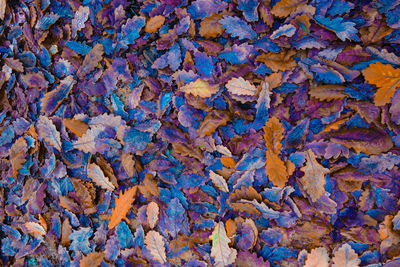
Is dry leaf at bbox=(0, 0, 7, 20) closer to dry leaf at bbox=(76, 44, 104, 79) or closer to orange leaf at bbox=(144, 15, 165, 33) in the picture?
dry leaf at bbox=(76, 44, 104, 79)

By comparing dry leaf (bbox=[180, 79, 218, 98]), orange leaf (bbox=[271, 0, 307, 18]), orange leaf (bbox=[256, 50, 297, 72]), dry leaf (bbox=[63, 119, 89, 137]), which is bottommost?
dry leaf (bbox=[63, 119, 89, 137])

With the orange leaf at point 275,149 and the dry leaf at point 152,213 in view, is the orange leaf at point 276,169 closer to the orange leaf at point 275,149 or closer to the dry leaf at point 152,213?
the orange leaf at point 275,149

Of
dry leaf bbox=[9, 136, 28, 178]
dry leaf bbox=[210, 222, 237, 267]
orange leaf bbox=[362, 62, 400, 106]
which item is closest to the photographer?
orange leaf bbox=[362, 62, 400, 106]

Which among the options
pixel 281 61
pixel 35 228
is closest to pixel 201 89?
pixel 281 61

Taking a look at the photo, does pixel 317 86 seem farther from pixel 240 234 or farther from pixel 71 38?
pixel 71 38

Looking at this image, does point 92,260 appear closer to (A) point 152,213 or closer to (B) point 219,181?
(A) point 152,213

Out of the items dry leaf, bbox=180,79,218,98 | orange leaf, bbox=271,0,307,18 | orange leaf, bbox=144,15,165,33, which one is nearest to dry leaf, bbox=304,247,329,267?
dry leaf, bbox=180,79,218,98

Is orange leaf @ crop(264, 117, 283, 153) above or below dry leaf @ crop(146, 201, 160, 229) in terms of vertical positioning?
above
